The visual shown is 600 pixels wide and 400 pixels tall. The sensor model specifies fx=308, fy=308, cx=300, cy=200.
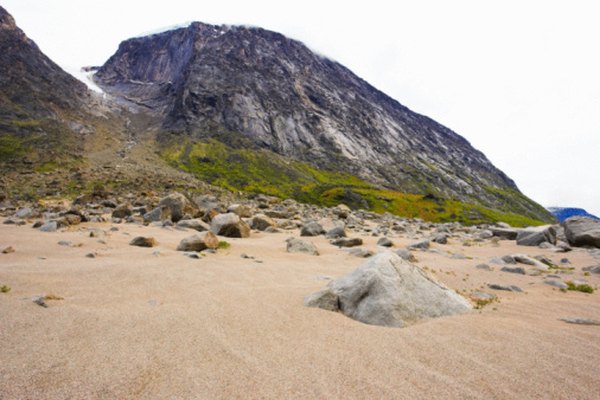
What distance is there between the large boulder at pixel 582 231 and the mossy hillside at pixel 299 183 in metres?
45.5

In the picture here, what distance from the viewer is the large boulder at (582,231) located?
19266mm

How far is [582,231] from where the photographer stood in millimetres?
20141

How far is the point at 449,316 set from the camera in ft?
20.0

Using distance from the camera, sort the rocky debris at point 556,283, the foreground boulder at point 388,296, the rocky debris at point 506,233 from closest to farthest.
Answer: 1. the foreground boulder at point 388,296
2. the rocky debris at point 556,283
3. the rocky debris at point 506,233

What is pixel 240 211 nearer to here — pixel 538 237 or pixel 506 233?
pixel 538 237

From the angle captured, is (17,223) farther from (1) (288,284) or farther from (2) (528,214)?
(2) (528,214)

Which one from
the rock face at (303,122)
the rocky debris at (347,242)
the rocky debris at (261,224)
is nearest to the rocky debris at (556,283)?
the rocky debris at (347,242)

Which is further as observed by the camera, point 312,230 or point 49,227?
point 312,230

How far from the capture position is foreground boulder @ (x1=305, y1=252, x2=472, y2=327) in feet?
18.8

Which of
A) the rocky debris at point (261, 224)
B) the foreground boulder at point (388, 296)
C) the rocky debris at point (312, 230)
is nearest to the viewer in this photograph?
the foreground boulder at point (388, 296)

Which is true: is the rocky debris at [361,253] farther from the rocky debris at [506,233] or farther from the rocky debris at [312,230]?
the rocky debris at [506,233]

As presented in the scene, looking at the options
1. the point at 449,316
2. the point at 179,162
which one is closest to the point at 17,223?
the point at 449,316

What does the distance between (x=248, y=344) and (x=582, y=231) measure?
81.2ft

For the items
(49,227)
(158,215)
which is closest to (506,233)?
(158,215)
